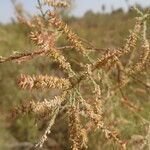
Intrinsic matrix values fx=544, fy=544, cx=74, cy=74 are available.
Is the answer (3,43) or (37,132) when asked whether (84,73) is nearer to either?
(37,132)

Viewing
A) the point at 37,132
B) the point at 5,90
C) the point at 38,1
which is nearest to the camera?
the point at 38,1

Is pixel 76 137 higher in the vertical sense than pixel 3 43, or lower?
lower

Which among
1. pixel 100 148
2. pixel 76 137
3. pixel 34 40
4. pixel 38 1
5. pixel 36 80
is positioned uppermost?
pixel 38 1

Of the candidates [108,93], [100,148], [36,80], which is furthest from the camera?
[100,148]

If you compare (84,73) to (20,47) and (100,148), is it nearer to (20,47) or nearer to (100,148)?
(100,148)

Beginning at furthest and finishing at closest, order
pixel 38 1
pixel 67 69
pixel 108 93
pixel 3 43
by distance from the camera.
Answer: pixel 3 43, pixel 108 93, pixel 38 1, pixel 67 69

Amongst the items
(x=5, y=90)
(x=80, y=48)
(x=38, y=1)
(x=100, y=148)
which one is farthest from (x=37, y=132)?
Result: (x=80, y=48)

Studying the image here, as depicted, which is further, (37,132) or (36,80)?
(37,132)

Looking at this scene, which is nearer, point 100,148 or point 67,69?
point 67,69

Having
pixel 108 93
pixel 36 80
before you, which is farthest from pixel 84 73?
pixel 108 93
